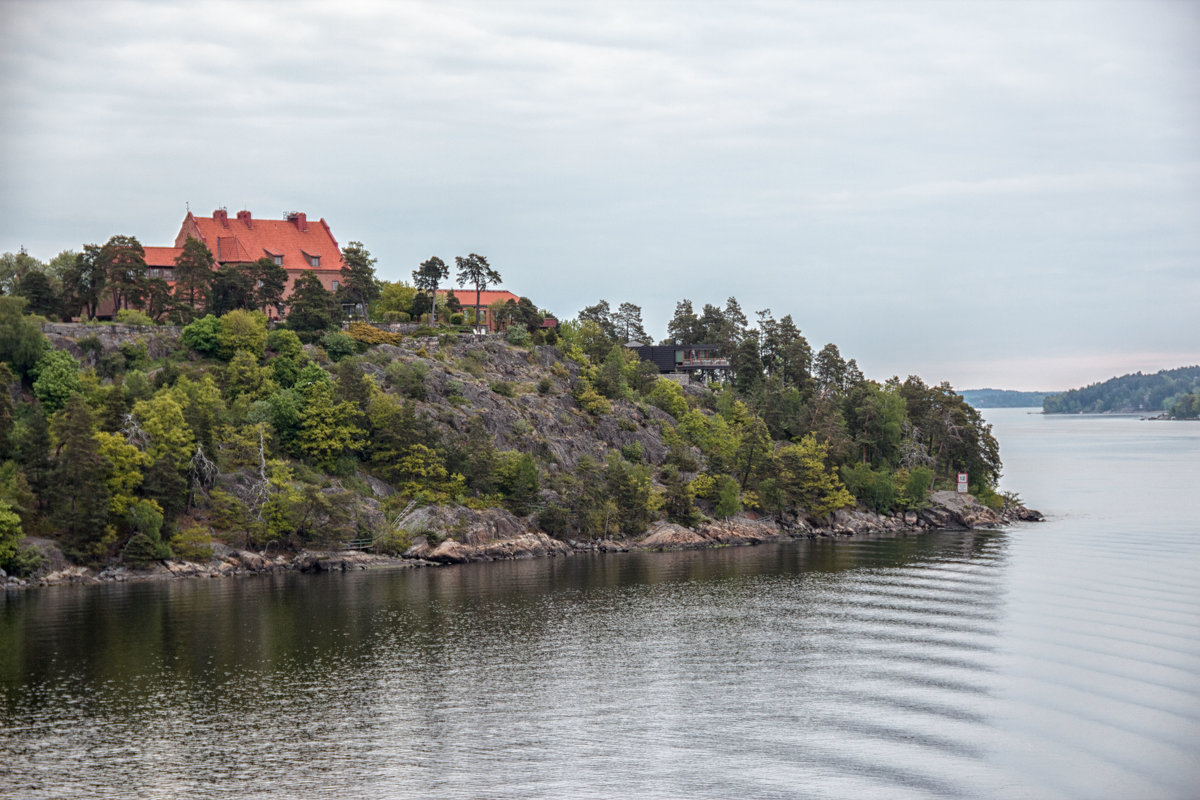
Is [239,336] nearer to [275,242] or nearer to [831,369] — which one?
[275,242]

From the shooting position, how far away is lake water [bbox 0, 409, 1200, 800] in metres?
42.7

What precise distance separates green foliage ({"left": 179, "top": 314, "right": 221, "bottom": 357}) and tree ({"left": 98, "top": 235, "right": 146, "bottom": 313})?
31.4ft

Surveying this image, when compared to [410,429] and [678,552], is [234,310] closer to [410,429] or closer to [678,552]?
[410,429]

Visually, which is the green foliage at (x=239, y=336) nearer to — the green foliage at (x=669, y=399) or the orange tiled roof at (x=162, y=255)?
the orange tiled roof at (x=162, y=255)

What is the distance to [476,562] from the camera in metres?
102

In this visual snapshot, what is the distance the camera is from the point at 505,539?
106812mm

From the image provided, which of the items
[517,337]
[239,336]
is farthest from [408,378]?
[517,337]

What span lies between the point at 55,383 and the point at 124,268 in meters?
24.7

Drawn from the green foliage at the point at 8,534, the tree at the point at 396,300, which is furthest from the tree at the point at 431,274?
the green foliage at the point at 8,534

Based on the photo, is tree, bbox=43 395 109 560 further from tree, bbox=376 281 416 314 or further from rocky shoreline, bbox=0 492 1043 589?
tree, bbox=376 281 416 314

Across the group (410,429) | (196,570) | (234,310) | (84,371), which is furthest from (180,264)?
(196,570)

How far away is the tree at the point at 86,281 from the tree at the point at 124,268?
84 cm

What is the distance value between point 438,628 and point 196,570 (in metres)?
32.9

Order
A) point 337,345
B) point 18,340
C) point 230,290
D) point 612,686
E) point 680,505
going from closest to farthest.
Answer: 1. point 612,686
2. point 18,340
3. point 680,505
4. point 337,345
5. point 230,290
